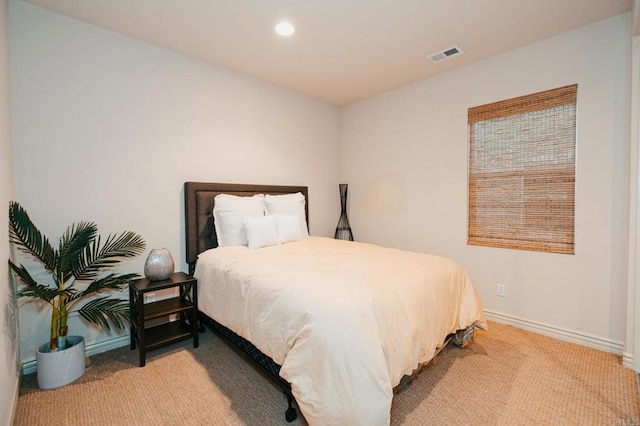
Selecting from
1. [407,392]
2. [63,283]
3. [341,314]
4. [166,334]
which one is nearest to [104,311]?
[63,283]

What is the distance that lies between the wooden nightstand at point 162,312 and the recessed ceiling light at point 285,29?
2.22 m

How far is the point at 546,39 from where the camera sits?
8.63 ft

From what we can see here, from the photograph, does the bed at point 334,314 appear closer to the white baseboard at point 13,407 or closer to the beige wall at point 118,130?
the beige wall at point 118,130

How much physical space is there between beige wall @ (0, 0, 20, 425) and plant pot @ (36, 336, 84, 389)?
0.40 ft

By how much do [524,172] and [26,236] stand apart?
397 cm

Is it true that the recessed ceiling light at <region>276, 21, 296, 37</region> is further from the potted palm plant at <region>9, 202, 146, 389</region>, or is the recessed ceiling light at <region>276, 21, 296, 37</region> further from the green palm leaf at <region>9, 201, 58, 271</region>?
the green palm leaf at <region>9, 201, 58, 271</region>

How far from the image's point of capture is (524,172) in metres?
2.80

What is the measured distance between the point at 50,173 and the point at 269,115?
218 cm

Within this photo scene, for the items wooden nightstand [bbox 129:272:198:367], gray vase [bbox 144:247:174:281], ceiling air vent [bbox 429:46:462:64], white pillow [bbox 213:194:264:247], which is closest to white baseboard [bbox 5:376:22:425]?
wooden nightstand [bbox 129:272:198:367]

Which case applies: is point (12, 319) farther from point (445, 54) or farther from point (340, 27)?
point (445, 54)

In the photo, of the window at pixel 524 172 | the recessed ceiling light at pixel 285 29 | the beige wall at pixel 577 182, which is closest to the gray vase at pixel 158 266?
the recessed ceiling light at pixel 285 29

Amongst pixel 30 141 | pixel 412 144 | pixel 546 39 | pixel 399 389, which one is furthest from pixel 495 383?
pixel 30 141

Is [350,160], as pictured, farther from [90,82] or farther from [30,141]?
[30,141]

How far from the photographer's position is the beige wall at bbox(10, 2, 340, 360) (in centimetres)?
214
